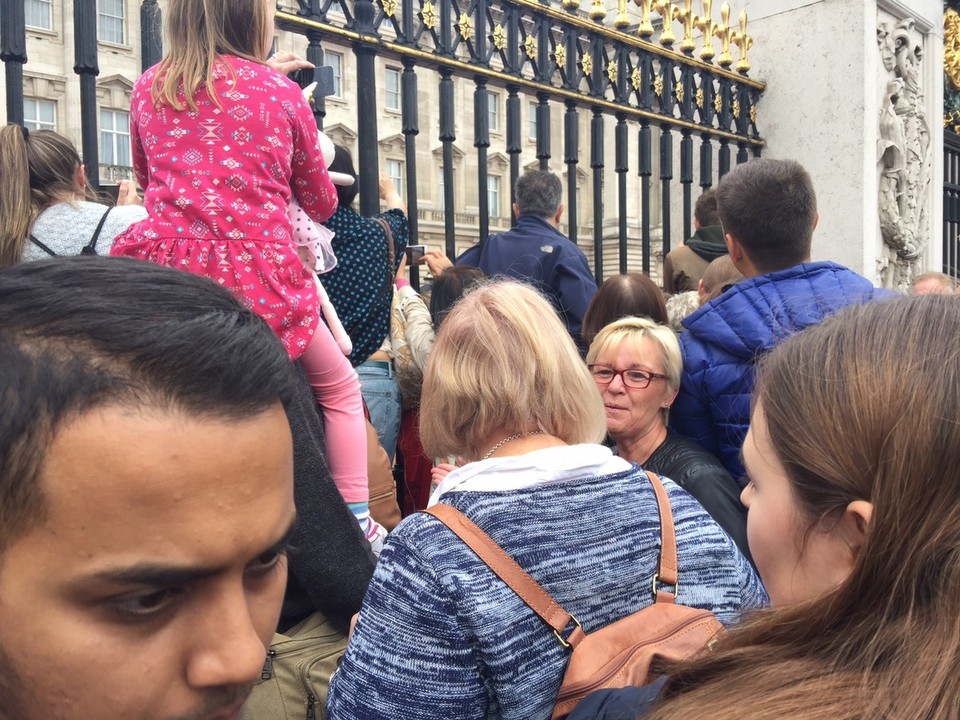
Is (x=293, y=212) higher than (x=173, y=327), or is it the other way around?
(x=293, y=212)

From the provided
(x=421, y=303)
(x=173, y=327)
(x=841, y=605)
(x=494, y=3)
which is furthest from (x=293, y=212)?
(x=494, y=3)

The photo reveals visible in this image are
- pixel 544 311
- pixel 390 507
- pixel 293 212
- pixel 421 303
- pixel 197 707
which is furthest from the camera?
pixel 421 303

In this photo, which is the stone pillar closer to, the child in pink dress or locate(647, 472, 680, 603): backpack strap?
the child in pink dress

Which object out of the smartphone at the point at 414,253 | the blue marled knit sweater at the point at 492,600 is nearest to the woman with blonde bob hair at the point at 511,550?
the blue marled knit sweater at the point at 492,600

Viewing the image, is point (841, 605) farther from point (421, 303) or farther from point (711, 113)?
point (711, 113)

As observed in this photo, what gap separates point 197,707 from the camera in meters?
0.98

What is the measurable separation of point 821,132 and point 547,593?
5.49 metres

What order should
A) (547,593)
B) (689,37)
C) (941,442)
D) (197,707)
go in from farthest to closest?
(689,37) < (547,593) < (941,442) < (197,707)

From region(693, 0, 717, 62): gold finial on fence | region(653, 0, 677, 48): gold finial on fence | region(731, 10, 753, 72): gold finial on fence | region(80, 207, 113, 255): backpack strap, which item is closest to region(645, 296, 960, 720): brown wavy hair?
region(80, 207, 113, 255): backpack strap

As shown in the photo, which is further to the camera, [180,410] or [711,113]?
[711,113]

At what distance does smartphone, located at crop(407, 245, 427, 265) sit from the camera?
167 inches

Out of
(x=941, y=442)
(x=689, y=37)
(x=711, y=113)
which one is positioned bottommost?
(x=941, y=442)

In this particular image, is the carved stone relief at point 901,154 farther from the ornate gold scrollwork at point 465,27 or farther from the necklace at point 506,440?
the necklace at point 506,440

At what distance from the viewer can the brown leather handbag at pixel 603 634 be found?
1.75 meters
